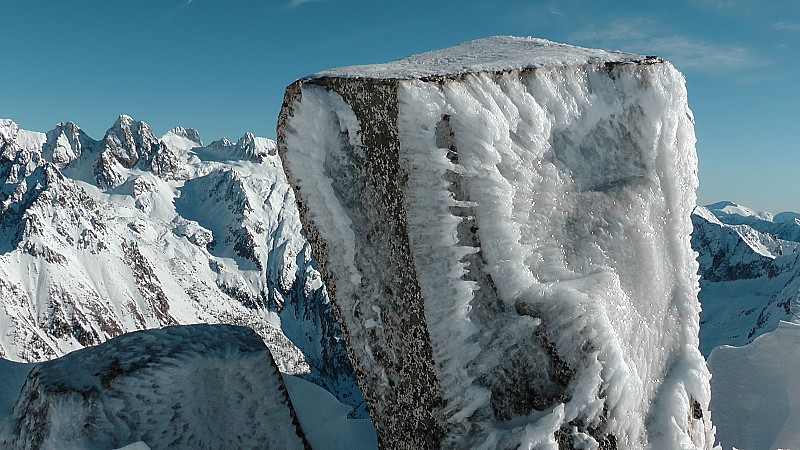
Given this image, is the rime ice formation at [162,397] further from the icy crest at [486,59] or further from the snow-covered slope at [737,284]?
the snow-covered slope at [737,284]

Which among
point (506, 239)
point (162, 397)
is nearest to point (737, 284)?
point (506, 239)

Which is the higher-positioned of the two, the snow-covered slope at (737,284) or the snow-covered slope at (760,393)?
the snow-covered slope at (760,393)

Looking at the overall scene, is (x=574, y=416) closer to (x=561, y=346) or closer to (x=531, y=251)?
(x=561, y=346)

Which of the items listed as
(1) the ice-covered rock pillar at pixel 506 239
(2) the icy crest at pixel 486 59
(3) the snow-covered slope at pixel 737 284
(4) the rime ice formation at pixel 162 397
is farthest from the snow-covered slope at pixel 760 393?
(3) the snow-covered slope at pixel 737 284

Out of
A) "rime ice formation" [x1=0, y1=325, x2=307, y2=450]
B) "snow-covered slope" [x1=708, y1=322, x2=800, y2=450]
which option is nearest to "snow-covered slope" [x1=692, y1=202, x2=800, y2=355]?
"snow-covered slope" [x1=708, y1=322, x2=800, y2=450]

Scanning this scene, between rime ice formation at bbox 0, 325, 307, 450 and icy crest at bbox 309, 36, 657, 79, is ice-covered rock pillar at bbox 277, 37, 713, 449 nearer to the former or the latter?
icy crest at bbox 309, 36, 657, 79

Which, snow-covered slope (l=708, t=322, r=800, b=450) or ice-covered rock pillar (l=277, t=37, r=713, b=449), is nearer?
ice-covered rock pillar (l=277, t=37, r=713, b=449)
